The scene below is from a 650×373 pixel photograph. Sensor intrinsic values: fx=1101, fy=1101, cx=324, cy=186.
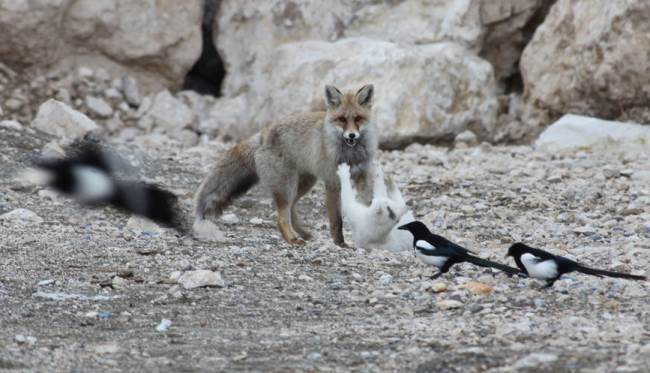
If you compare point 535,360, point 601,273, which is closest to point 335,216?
point 601,273

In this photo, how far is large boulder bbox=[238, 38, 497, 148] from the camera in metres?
12.8

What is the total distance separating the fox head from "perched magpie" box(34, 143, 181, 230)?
153 centimetres

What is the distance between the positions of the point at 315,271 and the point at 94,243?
5.63 ft

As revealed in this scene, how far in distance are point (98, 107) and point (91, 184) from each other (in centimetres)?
411

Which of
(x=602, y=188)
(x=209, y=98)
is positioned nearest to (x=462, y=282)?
(x=602, y=188)

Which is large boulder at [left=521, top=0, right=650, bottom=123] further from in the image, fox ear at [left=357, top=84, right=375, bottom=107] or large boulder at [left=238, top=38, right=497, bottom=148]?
fox ear at [left=357, top=84, right=375, bottom=107]

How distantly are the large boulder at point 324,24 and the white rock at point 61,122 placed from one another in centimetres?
271

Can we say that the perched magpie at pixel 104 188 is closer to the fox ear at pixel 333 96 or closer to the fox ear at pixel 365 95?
the fox ear at pixel 333 96

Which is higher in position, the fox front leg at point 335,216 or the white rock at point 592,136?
the white rock at point 592,136

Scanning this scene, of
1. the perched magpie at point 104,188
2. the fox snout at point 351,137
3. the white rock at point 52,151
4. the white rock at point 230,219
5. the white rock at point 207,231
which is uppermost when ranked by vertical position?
the fox snout at point 351,137

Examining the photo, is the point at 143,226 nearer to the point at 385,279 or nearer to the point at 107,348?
the point at 385,279

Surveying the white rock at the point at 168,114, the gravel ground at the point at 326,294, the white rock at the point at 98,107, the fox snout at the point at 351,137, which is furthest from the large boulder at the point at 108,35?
the fox snout at the point at 351,137

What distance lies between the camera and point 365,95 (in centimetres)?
877

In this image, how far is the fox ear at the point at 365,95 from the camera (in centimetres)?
873
